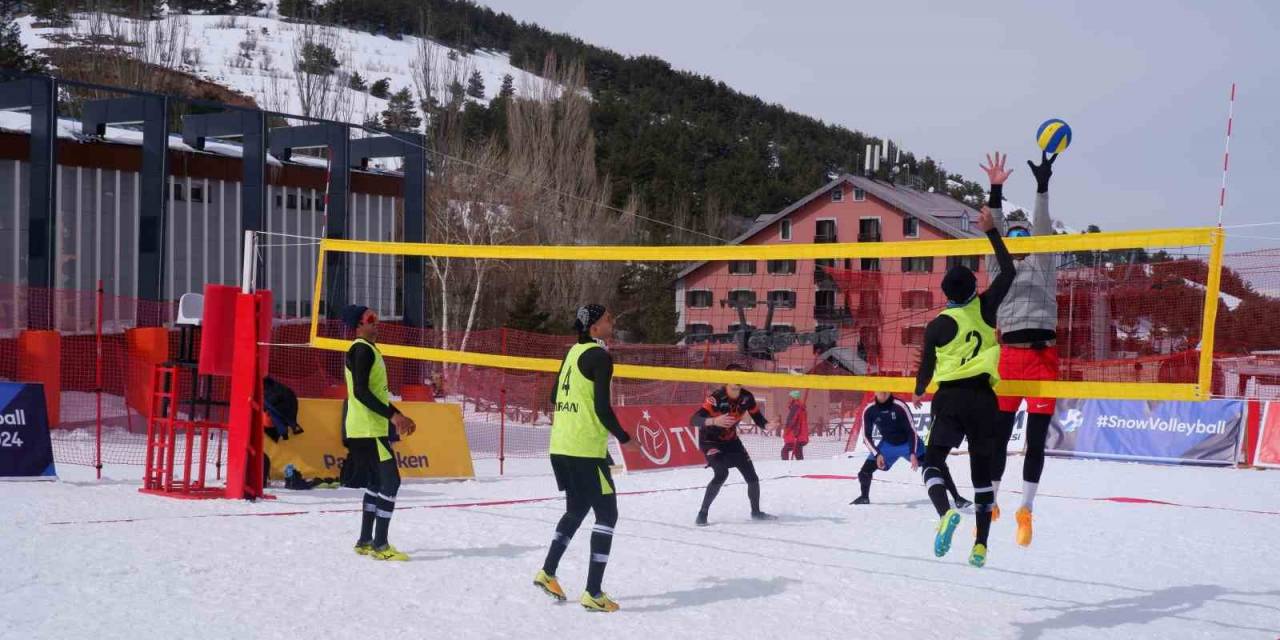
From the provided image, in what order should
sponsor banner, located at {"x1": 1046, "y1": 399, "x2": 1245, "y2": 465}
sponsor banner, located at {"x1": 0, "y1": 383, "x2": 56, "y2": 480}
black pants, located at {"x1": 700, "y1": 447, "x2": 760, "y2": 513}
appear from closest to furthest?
1. black pants, located at {"x1": 700, "y1": 447, "x2": 760, "y2": 513}
2. sponsor banner, located at {"x1": 0, "y1": 383, "x2": 56, "y2": 480}
3. sponsor banner, located at {"x1": 1046, "y1": 399, "x2": 1245, "y2": 465}

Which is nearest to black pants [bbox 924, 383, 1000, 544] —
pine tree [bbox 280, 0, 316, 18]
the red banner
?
the red banner

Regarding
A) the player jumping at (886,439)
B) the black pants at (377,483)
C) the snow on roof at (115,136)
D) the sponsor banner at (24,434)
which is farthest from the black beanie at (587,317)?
the snow on roof at (115,136)

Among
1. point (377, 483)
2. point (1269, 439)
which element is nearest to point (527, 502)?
point (377, 483)

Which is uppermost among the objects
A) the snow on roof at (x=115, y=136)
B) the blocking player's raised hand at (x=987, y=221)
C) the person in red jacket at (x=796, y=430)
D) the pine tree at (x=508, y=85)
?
the pine tree at (x=508, y=85)

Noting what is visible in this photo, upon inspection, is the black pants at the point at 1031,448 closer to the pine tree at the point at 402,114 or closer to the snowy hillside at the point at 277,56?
the pine tree at the point at 402,114

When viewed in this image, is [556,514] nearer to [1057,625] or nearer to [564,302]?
[1057,625]

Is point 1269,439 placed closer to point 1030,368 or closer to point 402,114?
point 1030,368

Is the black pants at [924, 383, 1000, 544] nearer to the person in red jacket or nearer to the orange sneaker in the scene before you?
the orange sneaker

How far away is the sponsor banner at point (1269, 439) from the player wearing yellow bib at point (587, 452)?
1468 cm

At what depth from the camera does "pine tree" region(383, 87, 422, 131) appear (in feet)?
224

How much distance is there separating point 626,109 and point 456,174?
1323 inches

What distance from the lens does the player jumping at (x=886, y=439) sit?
1234cm

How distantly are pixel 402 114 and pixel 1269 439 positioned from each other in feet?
198

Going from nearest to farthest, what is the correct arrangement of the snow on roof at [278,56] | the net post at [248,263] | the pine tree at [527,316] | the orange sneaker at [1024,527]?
the orange sneaker at [1024,527], the net post at [248,263], the pine tree at [527,316], the snow on roof at [278,56]
